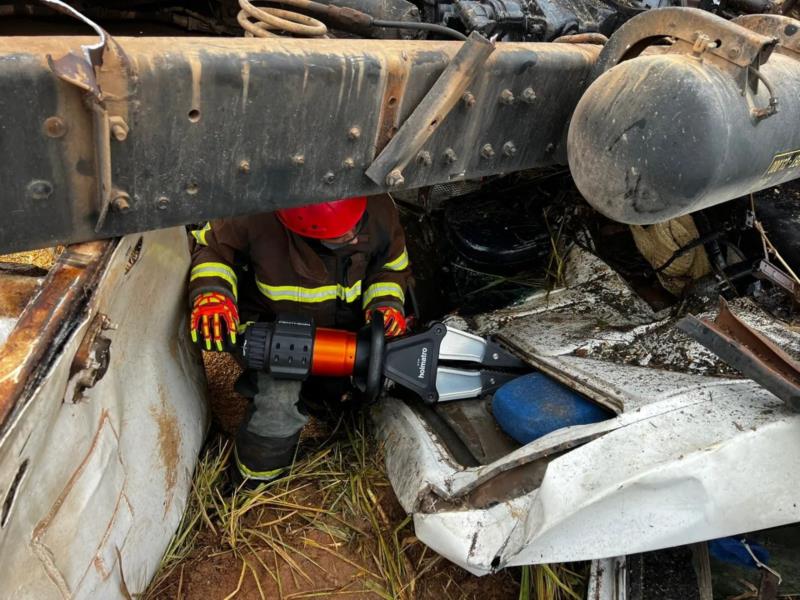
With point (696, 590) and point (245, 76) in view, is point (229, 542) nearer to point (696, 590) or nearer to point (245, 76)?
point (696, 590)

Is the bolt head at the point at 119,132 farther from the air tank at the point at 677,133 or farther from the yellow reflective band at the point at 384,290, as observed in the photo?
the yellow reflective band at the point at 384,290

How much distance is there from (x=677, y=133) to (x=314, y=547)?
1724 mm

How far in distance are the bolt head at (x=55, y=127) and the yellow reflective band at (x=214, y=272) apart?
3.40 ft

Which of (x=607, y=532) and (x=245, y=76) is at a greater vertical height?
(x=245, y=76)

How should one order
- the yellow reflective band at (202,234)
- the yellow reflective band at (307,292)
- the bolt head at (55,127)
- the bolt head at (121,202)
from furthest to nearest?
the yellow reflective band at (307,292)
the yellow reflective band at (202,234)
the bolt head at (121,202)
the bolt head at (55,127)

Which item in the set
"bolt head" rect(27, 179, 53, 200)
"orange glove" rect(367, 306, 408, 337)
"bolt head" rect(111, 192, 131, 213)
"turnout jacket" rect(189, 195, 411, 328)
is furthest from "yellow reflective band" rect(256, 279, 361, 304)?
"bolt head" rect(27, 179, 53, 200)

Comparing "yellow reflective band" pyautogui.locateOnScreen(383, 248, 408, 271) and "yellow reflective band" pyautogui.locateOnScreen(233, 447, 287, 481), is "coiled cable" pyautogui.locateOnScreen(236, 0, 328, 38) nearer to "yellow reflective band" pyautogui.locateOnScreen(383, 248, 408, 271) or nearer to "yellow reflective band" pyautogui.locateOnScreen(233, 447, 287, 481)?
"yellow reflective band" pyautogui.locateOnScreen(383, 248, 408, 271)

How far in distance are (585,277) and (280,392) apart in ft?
4.52

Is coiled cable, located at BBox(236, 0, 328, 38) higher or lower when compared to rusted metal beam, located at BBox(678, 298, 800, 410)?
higher

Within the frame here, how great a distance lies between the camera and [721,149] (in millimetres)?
1383

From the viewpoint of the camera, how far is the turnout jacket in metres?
2.34

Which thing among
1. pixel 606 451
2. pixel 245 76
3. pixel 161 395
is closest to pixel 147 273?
pixel 161 395

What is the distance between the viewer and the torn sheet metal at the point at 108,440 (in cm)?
123

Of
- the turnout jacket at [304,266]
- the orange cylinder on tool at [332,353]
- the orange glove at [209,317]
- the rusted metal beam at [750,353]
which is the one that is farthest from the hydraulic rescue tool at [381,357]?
the rusted metal beam at [750,353]
